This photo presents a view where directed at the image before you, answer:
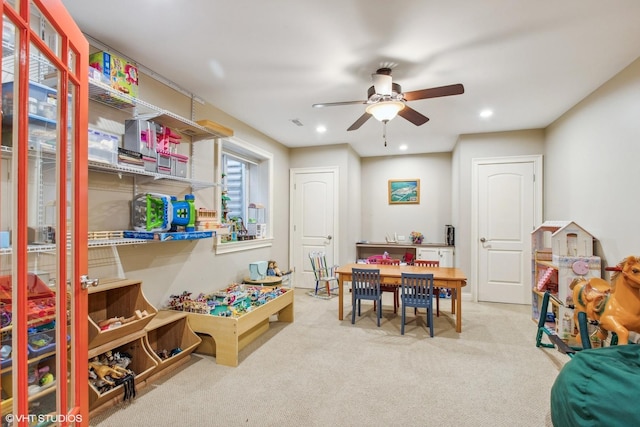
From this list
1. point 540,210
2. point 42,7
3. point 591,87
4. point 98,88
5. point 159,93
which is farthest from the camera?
point 540,210

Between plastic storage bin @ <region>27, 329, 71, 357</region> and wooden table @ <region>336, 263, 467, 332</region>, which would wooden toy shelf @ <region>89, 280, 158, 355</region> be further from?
wooden table @ <region>336, 263, 467, 332</region>

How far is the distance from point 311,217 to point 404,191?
2.03m

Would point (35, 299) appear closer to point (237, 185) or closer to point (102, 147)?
point (102, 147)

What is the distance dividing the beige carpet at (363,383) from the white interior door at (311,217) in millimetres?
2053

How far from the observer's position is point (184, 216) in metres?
2.76

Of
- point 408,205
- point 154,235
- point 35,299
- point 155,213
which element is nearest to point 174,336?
point 154,235

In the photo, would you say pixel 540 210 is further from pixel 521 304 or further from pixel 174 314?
pixel 174 314

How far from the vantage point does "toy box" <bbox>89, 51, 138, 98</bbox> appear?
2201mm

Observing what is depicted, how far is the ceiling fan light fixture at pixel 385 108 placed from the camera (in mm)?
2631

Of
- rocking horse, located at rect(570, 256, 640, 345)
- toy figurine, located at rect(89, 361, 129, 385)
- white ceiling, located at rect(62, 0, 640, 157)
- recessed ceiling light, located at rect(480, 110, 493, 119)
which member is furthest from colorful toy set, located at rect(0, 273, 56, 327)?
recessed ceiling light, located at rect(480, 110, 493, 119)

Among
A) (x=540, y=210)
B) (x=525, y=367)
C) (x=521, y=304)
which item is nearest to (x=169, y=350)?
(x=525, y=367)

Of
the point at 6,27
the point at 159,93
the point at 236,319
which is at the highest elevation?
the point at 159,93

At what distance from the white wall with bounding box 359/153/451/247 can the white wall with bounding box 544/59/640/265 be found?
220 centimetres

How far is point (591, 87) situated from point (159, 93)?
13.4ft
